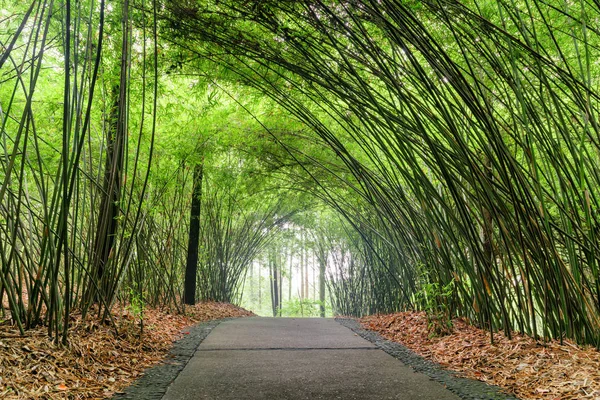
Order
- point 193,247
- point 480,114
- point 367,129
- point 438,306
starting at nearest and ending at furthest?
point 480,114 < point 367,129 < point 438,306 < point 193,247

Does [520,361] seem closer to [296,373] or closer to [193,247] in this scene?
[296,373]

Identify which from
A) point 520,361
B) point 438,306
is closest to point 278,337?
point 438,306

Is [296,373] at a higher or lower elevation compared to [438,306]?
lower

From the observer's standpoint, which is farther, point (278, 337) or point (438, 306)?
point (278, 337)

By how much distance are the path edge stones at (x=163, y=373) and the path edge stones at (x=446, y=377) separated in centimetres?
121

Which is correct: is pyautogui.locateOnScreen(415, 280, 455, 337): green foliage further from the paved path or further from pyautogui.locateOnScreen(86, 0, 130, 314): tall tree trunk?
pyautogui.locateOnScreen(86, 0, 130, 314): tall tree trunk

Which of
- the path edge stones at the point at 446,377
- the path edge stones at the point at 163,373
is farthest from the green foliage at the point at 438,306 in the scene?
the path edge stones at the point at 163,373

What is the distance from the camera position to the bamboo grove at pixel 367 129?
1.92m

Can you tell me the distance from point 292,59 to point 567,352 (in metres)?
2.14

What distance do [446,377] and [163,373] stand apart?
1.36m

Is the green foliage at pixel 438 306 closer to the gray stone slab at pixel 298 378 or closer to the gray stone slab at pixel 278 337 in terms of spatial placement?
the gray stone slab at pixel 278 337

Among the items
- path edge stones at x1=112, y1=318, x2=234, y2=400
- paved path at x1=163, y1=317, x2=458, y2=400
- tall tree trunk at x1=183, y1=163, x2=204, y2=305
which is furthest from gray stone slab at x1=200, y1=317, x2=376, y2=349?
tall tree trunk at x1=183, y1=163, x2=204, y2=305

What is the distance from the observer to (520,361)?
2.08 metres

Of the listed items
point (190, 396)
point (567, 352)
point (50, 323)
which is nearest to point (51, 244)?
point (50, 323)
